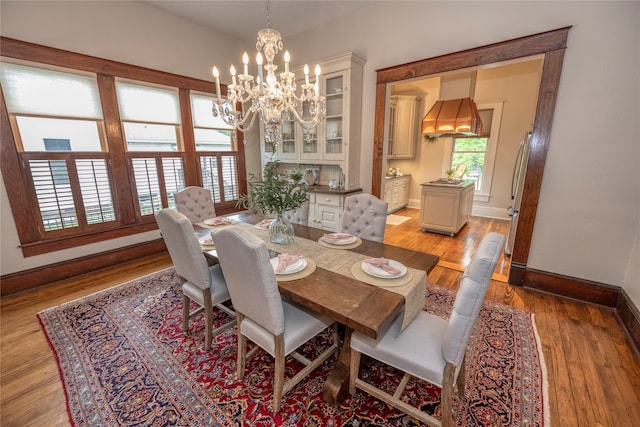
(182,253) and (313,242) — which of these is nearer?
(182,253)

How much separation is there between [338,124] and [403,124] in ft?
9.50

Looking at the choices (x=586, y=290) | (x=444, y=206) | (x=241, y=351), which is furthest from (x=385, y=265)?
(x=444, y=206)

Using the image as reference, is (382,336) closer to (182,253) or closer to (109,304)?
(182,253)

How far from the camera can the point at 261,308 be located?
51.8 inches

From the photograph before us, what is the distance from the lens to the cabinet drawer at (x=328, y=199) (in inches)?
140

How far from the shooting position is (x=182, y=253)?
1.74 metres

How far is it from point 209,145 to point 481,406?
431cm

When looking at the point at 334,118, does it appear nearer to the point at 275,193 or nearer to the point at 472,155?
the point at 275,193

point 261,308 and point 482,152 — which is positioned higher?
point 482,152

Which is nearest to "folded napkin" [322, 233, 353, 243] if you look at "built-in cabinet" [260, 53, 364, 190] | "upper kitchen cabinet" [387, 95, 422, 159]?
"built-in cabinet" [260, 53, 364, 190]

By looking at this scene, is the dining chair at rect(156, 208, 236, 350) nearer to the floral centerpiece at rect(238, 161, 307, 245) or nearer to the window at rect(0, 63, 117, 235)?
the floral centerpiece at rect(238, 161, 307, 245)

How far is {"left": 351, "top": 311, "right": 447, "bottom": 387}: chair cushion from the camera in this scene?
120 centimetres

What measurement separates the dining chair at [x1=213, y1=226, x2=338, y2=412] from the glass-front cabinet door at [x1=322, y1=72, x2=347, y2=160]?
8.20 feet

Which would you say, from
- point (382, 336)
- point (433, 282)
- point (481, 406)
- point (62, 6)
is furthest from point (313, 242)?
point (62, 6)
